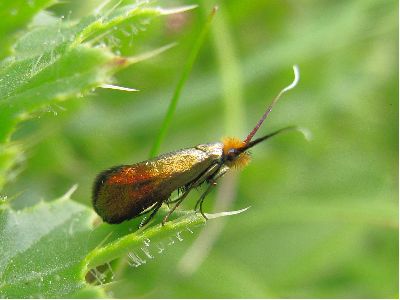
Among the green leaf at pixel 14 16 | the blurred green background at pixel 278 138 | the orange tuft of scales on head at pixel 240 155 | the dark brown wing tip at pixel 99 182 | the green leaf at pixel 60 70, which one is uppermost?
the green leaf at pixel 14 16

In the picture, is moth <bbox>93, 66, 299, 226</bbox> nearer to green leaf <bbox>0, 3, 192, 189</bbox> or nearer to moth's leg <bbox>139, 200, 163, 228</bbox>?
moth's leg <bbox>139, 200, 163, 228</bbox>

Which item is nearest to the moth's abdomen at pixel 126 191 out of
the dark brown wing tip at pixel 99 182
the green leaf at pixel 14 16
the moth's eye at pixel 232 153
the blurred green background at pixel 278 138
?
the dark brown wing tip at pixel 99 182

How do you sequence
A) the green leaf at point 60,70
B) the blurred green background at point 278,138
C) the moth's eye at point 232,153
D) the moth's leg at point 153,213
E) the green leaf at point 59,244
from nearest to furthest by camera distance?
the green leaf at point 60,70, the green leaf at point 59,244, the moth's leg at point 153,213, the moth's eye at point 232,153, the blurred green background at point 278,138

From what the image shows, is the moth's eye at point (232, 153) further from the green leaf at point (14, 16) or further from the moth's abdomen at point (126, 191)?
the green leaf at point (14, 16)

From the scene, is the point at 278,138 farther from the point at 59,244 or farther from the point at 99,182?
the point at 59,244

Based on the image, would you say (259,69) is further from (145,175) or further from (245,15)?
(145,175)

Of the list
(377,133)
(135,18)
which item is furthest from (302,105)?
(135,18)

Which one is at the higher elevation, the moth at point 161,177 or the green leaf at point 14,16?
the green leaf at point 14,16

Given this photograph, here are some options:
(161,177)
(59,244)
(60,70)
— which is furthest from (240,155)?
(60,70)
